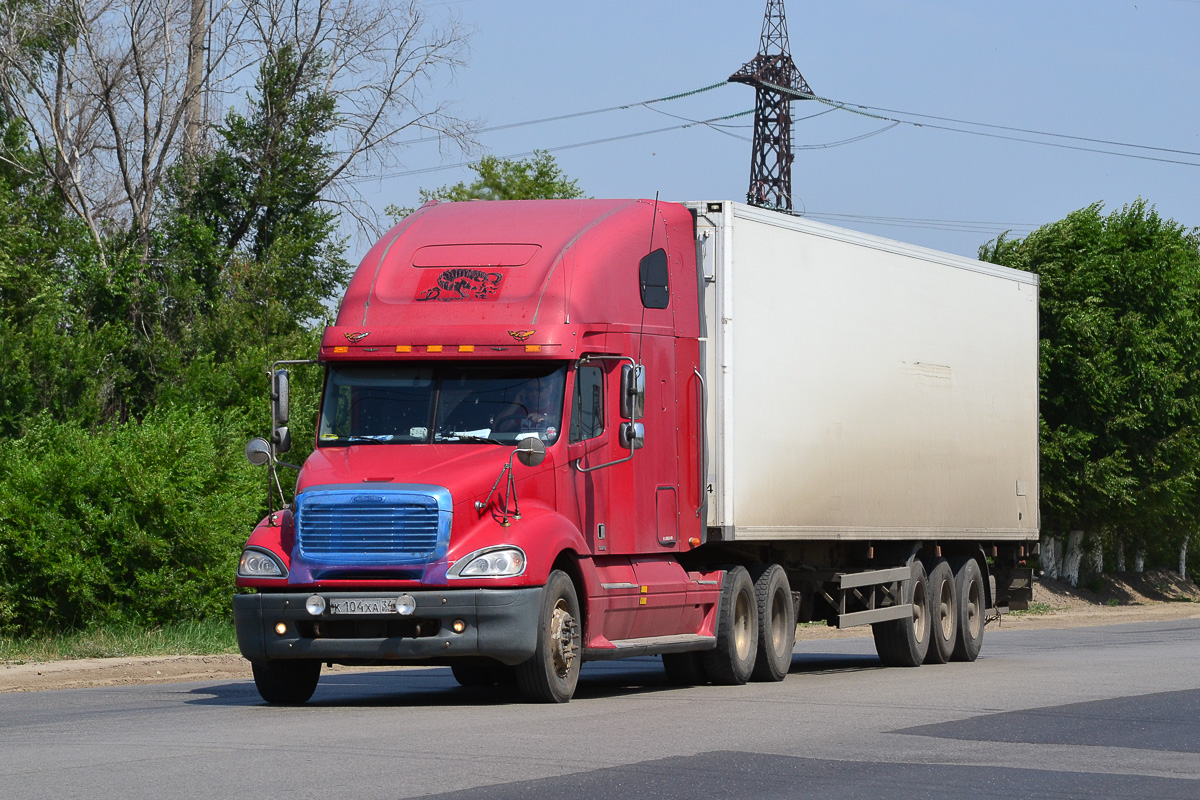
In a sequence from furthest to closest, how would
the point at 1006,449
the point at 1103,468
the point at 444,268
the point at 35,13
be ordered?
the point at 1103,468 < the point at 35,13 < the point at 1006,449 < the point at 444,268

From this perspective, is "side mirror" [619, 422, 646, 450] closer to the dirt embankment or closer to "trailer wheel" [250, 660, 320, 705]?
"trailer wheel" [250, 660, 320, 705]

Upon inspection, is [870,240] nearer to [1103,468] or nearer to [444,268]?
[444,268]

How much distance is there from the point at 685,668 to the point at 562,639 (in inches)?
129

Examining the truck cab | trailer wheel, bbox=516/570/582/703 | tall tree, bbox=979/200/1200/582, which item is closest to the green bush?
the truck cab

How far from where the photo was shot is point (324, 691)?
16000 mm

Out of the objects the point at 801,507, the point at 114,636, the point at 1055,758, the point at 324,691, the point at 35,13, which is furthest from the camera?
the point at 35,13

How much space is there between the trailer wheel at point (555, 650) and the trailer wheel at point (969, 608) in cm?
875

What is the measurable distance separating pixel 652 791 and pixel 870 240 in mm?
11164

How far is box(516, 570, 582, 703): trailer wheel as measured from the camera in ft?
44.0

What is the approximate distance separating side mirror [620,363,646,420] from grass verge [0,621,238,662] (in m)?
9.19

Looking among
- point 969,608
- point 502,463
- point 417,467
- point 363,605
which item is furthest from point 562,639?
point 969,608

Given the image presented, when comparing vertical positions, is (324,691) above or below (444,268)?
below

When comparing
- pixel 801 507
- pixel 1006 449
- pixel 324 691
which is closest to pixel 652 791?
pixel 324 691

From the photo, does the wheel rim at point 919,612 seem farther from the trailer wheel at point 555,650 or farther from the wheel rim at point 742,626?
the trailer wheel at point 555,650
